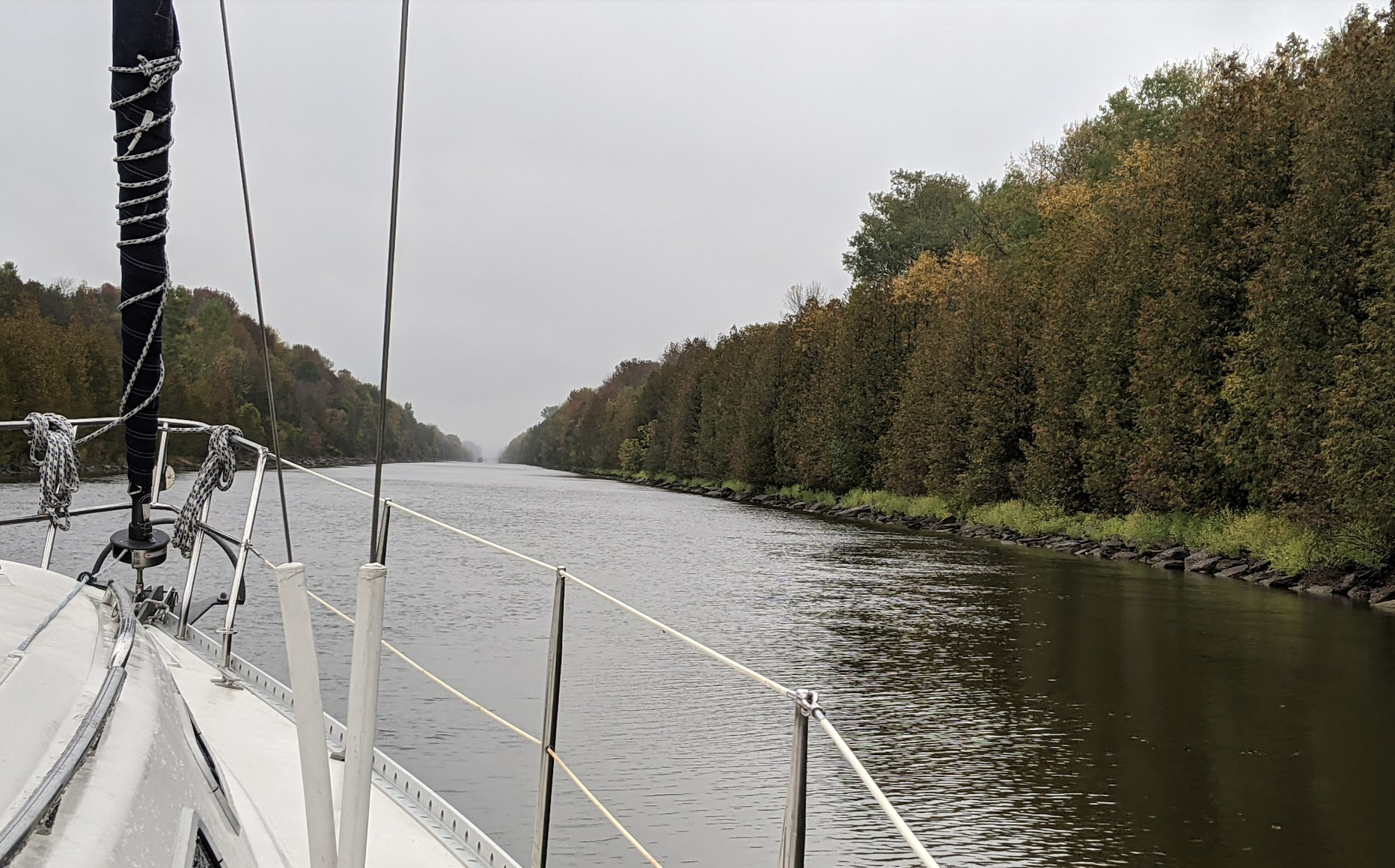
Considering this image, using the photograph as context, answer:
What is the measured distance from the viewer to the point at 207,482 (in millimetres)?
6223

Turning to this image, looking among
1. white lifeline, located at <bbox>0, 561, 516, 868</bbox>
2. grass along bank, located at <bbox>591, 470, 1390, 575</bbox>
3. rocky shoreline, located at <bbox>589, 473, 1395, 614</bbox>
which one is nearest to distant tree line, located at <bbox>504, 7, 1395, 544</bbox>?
grass along bank, located at <bbox>591, 470, 1390, 575</bbox>

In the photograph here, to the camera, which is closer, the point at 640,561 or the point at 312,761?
the point at 312,761

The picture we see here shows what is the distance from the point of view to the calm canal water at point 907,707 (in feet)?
25.7

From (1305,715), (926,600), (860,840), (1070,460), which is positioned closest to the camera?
(860,840)

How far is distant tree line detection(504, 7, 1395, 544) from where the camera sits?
22422mm

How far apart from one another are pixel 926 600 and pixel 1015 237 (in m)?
37.8

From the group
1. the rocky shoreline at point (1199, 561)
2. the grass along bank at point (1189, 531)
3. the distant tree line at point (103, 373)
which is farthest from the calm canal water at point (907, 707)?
the distant tree line at point (103, 373)

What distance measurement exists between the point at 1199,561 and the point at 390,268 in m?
25.6

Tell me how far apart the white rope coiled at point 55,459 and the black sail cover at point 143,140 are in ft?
5.29

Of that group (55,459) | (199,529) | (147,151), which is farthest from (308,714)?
(199,529)

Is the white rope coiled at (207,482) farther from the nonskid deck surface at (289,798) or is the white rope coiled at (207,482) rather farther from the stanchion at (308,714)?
the stanchion at (308,714)

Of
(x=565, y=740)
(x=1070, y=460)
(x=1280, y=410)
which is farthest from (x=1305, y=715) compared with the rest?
(x=1070, y=460)

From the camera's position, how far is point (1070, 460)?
34.9 meters

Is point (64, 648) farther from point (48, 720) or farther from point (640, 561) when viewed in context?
point (640, 561)
